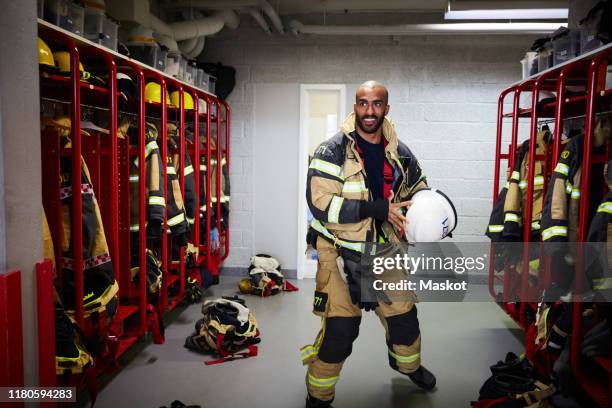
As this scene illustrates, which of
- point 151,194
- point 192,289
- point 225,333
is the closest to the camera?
point 151,194

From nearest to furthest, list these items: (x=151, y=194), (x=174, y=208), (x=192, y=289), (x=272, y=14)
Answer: (x=151, y=194)
(x=174, y=208)
(x=192, y=289)
(x=272, y=14)

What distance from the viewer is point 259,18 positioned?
4.90 metres

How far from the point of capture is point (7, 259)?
1.37m

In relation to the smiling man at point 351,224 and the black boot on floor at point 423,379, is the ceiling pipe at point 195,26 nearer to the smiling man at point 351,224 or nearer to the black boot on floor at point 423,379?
the smiling man at point 351,224

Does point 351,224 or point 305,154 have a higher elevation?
point 305,154

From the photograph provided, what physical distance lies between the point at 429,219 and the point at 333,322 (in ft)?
2.47

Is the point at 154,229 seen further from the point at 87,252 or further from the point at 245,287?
the point at 245,287

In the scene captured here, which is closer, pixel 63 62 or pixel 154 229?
pixel 63 62

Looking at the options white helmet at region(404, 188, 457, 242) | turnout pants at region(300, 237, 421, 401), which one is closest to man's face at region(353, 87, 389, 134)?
white helmet at region(404, 188, 457, 242)

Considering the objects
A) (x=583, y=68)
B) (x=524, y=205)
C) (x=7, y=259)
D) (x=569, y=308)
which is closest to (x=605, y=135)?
(x=583, y=68)

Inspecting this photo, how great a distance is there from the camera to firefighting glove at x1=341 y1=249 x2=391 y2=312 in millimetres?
2555

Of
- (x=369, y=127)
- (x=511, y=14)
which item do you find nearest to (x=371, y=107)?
(x=369, y=127)

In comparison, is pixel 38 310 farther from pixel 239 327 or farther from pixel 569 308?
pixel 569 308

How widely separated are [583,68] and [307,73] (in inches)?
125
